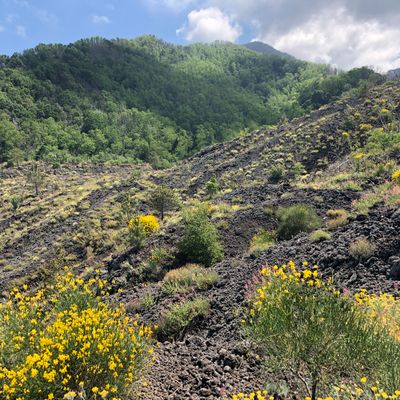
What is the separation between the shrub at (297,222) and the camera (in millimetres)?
12594

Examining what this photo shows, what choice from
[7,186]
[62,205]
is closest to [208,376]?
[62,205]

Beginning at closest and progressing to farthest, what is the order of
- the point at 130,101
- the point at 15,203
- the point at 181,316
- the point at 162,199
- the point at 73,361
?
the point at 73,361
the point at 181,316
the point at 162,199
the point at 15,203
the point at 130,101

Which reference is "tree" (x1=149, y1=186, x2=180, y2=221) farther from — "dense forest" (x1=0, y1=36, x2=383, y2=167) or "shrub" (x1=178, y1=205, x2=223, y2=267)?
"dense forest" (x1=0, y1=36, x2=383, y2=167)

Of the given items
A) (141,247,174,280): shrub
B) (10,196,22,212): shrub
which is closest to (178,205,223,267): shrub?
(141,247,174,280): shrub

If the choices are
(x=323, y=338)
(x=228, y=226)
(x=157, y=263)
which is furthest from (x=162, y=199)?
(x=323, y=338)

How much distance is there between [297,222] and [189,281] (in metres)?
5.04

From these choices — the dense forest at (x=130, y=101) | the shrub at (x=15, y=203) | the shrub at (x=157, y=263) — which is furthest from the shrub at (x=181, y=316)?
the dense forest at (x=130, y=101)

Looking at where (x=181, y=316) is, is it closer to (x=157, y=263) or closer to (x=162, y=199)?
(x=157, y=263)

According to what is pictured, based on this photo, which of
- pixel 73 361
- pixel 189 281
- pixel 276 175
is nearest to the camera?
pixel 73 361

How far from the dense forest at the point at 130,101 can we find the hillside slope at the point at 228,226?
2901cm

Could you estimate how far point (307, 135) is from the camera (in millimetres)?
40000

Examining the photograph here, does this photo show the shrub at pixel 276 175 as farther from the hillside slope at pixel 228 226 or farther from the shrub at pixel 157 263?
the shrub at pixel 157 263

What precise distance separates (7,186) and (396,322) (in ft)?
169

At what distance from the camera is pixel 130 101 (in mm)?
A: 125500
